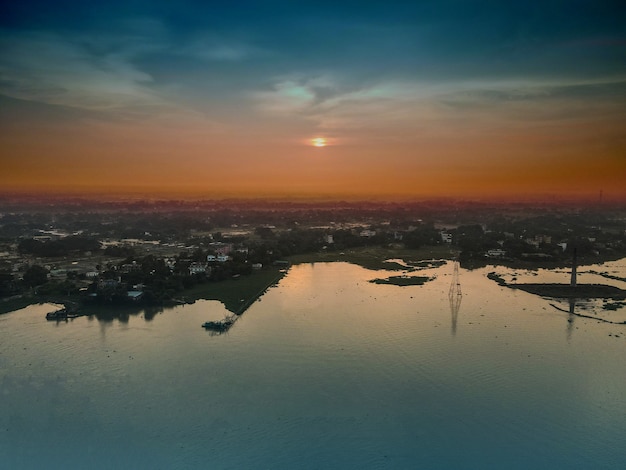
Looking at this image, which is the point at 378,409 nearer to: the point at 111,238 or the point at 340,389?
the point at 340,389

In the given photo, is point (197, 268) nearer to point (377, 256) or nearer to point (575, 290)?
point (377, 256)

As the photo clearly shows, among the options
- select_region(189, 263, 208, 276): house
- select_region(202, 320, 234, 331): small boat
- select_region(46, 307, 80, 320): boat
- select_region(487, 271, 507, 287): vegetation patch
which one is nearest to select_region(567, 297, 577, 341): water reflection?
select_region(487, 271, 507, 287): vegetation patch

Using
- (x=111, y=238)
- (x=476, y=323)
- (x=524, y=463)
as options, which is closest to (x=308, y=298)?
(x=476, y=323)

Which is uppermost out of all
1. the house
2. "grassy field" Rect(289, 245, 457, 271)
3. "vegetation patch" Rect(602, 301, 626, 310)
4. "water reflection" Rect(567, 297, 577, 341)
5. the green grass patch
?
the house

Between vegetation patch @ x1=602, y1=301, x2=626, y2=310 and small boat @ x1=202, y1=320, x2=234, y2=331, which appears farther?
vegetation patch @ x1=602, y1=301, x2=626, y2=310

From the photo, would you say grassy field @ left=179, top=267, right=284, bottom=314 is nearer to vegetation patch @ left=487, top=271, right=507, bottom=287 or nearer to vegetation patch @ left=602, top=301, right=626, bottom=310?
vegetation patch @ left=487, top=271, right=507, bottom=287

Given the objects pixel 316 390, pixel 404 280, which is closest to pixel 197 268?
pixel 404 280

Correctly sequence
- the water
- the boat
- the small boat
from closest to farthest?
the water < the small boat < the boat
